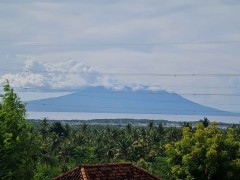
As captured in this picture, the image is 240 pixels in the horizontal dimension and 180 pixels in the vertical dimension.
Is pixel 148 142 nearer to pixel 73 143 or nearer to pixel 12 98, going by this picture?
pixel 73 143

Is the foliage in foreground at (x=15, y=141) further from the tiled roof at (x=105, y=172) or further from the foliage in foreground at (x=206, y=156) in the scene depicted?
the foliage in foreground at (x=206, y=156)

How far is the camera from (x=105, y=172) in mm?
24328

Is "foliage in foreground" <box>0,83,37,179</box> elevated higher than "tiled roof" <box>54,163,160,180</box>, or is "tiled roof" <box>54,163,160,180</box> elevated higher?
"foliage in foreground" <box>0,83,37,179</box>

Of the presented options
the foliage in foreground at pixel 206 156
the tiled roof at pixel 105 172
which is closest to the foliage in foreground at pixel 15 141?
the tiled roof at pixel 105 172

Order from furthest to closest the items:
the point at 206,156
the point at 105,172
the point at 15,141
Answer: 1. the point at 105,172
2. the point at 206,156
3. the point at 15,141

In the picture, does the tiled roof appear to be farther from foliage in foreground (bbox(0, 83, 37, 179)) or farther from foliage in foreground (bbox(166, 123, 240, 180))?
foliage in foreground (bbox(0, 83, 37, 179))

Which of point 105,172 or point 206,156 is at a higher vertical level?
point 206,156

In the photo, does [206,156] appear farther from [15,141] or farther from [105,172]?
[15,141]

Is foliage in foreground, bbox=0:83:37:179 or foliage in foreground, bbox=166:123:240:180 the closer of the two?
foliage in foreground, bbox=0:83:37:179

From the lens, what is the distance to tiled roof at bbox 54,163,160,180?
23.7 metres

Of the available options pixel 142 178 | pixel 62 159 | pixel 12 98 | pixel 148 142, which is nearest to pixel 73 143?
pixel 62 159

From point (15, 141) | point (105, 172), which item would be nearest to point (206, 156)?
point (105, 172)

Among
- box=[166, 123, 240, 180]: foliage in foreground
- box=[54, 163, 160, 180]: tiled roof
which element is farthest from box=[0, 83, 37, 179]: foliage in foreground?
box=[166, 123, 240, 180]: foliage in foreground

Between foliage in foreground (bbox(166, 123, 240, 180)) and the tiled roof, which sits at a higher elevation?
foliage in foreground (bbox(166, 123, 240, 180))
